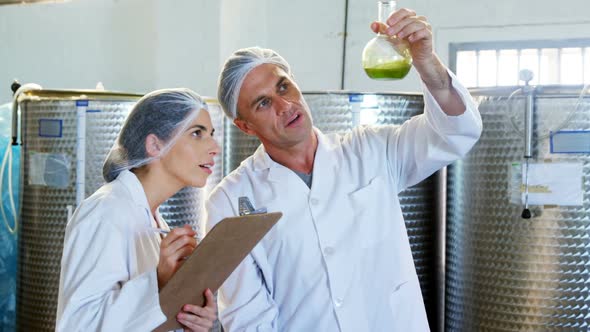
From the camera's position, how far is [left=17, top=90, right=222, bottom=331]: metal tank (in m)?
3.09

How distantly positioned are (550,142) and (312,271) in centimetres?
102

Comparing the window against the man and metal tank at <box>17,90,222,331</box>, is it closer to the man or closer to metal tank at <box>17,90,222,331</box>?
metal tank at <box>17,90,222,331</box>

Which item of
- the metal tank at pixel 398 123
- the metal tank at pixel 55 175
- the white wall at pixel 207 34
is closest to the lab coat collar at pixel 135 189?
the metal tank at pixel 398 123

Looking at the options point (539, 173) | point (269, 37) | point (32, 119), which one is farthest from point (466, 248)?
point (269, 37)

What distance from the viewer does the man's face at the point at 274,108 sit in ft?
6.73

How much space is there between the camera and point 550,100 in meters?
2.55

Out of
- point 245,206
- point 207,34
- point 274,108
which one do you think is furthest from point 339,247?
point 207,34

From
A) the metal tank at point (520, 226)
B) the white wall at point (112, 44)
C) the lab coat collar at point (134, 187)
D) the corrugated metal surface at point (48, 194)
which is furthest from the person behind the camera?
the white wall at point (112, 44)

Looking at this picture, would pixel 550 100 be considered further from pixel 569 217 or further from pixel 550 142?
pixel 569 217

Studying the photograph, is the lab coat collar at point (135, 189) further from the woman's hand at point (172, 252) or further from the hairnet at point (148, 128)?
the woman's hand at point (172, 252)

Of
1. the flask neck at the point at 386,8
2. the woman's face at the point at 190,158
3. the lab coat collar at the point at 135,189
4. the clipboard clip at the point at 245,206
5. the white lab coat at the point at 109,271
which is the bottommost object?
the white lab coat at the point at 109,271

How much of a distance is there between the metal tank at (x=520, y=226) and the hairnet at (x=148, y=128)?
1.21 meters

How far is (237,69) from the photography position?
2133 mm

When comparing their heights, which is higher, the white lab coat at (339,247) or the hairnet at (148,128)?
the hairnet at (148,128)
